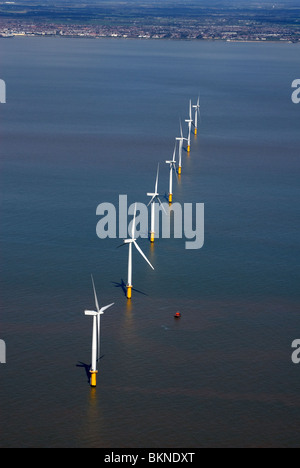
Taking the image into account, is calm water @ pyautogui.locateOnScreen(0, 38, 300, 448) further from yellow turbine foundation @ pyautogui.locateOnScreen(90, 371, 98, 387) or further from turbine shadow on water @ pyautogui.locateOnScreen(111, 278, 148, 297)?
yellow turbine foundation @ pyautogui.locateOnScreen(90, 371, 98, 387)

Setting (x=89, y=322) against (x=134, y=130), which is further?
(x=134, y=130)

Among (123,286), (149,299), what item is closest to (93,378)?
(149,299)

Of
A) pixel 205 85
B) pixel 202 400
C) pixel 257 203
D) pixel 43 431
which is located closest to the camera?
pixel 43 431

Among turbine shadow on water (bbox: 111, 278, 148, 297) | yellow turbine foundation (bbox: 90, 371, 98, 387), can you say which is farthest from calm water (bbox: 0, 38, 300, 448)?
yellow turbine foundation (bbox: 90, 371, 98, 387)

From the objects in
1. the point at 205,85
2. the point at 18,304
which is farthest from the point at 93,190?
the point at 205,85

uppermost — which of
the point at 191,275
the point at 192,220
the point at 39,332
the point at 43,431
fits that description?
the point at 192,220

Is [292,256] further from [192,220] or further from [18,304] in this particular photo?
[18,304]

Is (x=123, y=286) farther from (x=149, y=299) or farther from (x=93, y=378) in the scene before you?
(x=93, y=378)

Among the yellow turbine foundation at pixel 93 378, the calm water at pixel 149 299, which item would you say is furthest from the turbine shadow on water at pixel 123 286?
the yellow turbine foundation at pixel 93 378

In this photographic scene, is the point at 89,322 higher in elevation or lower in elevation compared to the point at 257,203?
lower
